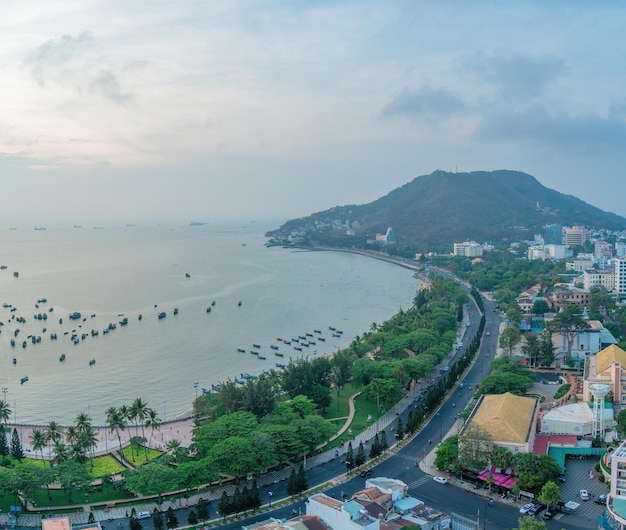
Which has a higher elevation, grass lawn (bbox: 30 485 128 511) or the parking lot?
the parking lot

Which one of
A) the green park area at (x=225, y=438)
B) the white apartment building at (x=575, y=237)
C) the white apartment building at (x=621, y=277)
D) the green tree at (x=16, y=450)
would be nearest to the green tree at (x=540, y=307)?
the white apartment building at (x=621, y=277)

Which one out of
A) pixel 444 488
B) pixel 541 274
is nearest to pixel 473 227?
pixel 541 274

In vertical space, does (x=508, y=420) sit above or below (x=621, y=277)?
below

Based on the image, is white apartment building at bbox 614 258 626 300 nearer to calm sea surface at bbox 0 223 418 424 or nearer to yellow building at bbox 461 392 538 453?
calm sea surface at bbox 0 223 418 424

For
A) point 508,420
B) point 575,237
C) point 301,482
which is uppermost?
point 575,237

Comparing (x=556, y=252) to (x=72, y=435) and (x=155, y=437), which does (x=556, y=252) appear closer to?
(x=155, y=437)

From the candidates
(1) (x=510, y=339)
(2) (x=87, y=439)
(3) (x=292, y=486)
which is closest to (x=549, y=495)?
(3) (x=292, y=486)

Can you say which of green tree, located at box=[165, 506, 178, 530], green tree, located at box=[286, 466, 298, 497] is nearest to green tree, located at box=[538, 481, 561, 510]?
green tree, located at box=[286, 466, 298, 497]

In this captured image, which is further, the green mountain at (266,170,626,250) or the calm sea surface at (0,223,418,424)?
the green mountain at (266,170,626,250)
